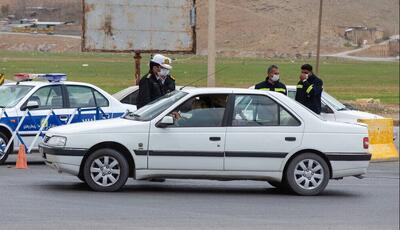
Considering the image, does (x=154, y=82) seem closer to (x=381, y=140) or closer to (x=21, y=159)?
(x=21, y=159)

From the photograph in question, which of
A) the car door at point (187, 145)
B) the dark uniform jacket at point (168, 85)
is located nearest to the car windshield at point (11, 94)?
the dark uniform jacket at point (168, 85)

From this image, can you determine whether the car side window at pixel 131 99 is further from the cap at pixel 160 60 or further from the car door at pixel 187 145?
the car door at pixel 187 145

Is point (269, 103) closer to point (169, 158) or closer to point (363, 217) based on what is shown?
point (169, 158)

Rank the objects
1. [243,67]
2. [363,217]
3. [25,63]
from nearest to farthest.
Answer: [363,217], [25,63], [243,67]

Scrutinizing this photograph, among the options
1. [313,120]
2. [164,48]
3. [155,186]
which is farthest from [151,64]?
[164,48]

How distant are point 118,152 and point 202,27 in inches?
596

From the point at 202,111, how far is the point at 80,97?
16.0 feet

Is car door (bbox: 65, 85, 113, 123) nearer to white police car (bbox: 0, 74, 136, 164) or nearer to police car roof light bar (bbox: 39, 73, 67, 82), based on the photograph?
white police car (bbox: 0, 74, 136, 164)

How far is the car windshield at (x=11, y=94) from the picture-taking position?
1556cm

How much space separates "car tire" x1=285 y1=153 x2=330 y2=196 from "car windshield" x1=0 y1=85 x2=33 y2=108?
18.6 ft

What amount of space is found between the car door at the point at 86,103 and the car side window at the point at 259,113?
4.71 meters

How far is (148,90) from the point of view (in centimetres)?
1344

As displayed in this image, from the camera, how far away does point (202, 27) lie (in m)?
26.4

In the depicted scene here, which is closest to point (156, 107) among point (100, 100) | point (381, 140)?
point (100, 100)
